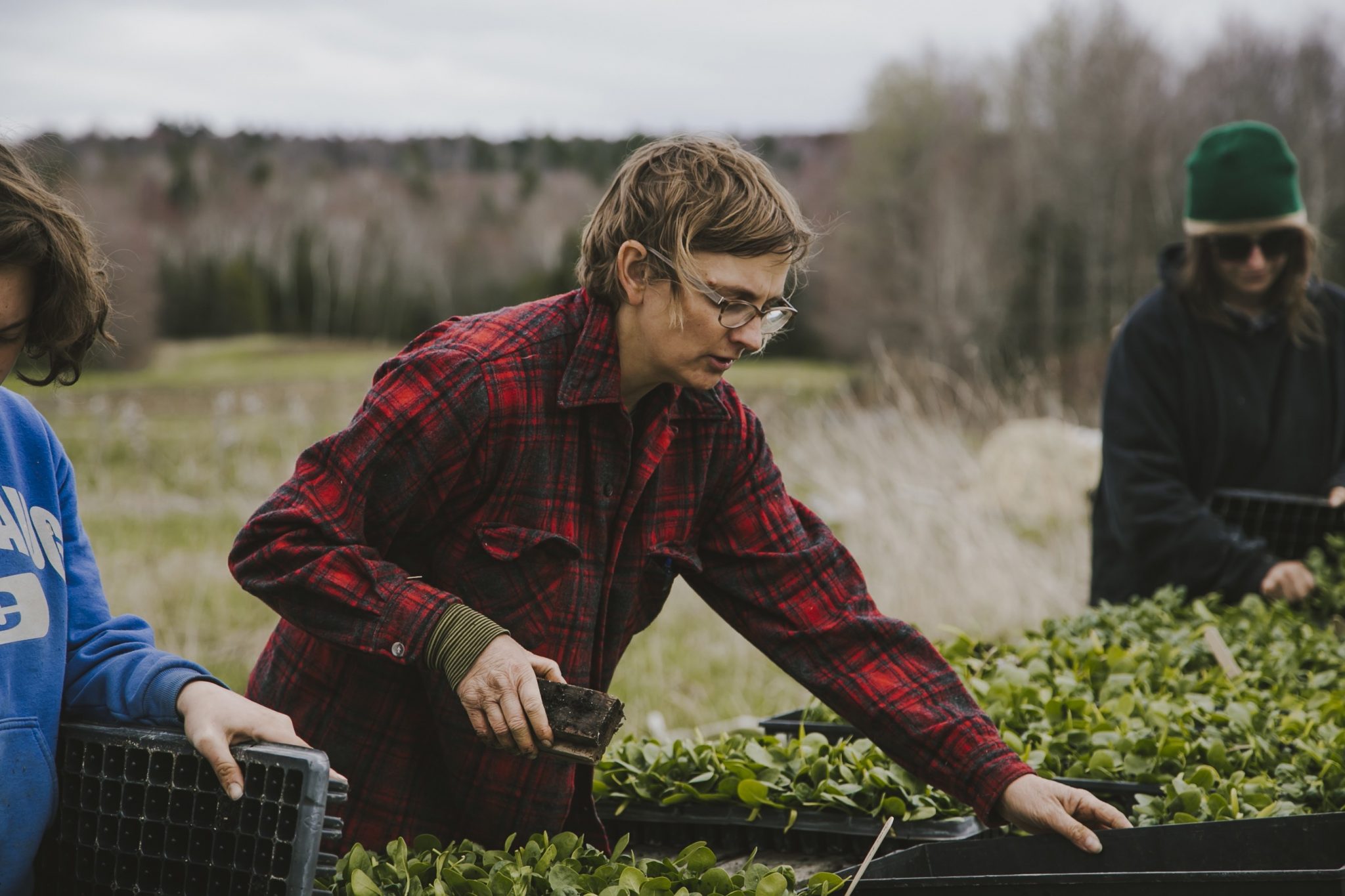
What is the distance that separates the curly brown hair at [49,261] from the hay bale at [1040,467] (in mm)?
8399

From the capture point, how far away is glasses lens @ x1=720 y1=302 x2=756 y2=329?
1.91 metres

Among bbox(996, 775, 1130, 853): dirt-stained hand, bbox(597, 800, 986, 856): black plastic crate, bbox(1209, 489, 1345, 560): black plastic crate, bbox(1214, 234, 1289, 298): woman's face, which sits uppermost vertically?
bbox(1214, 234, 1289, 298): woman's face

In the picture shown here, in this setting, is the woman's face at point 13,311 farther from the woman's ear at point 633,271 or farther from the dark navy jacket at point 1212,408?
the dark navy jacket at point 1212,408

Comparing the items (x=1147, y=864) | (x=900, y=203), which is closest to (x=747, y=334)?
(x=1147, y=864)

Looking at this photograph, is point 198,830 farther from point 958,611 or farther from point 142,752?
point 958,611

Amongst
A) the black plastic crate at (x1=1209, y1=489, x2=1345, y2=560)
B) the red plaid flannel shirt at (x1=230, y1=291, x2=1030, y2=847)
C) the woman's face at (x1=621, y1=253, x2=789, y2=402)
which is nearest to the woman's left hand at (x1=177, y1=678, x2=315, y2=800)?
the red plaid flannel shirt at (x1=230, y1=291, x2=1030, y2=847)

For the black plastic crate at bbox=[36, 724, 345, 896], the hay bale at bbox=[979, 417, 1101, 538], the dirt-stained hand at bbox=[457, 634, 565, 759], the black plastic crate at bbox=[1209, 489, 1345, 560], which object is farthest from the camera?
the hay bale at bbox=[979, 417, 1101, 538]

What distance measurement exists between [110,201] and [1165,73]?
23228 mm

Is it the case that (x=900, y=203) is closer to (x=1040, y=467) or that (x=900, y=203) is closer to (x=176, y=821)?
(x=1040, y=467)

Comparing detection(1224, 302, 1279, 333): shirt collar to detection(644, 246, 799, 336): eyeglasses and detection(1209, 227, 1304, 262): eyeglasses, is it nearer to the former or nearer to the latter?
detection(1209, 227, 1304, 262): eyeglasses

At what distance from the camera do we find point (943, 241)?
1153 inches

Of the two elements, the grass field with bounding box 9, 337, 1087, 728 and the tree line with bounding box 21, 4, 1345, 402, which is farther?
the tree line with bounding box 21, 4, 1345, 402

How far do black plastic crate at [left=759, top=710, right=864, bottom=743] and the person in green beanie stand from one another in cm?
154

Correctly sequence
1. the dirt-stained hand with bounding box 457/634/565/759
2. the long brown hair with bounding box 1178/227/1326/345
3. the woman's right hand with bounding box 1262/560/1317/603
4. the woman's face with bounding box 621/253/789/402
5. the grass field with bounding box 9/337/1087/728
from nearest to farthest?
the dirt-stained hand with bounding box 457/634/565/759, the woman's face with bounding box 621/253/789/402, the woman's right hand with bounding box 1262/560/1317/603, the long brown hair with bounding box 1178/227/1326/345, the grass field with bounding box 9/337/1087/728
